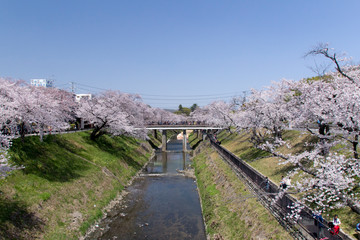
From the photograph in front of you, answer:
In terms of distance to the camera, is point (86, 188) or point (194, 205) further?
point (194, 205)

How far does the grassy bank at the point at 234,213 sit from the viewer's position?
13.8 m

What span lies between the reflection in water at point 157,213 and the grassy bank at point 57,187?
1.49 metres

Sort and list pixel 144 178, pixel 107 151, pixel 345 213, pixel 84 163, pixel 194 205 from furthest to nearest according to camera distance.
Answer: pixel 107 151, pixel 144 178, pixel 84 163, pixel 194 205, pixel 345 213

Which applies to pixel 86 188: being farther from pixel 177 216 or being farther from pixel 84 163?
pixel 177 216

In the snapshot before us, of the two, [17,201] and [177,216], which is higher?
[17,201]

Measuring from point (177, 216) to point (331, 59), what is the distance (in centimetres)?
1611

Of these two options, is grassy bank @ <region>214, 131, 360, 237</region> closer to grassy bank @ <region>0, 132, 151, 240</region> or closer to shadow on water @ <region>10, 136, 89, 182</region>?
grassy bank @ <region>0, 132, 151, 240</region>

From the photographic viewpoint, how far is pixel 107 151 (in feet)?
120

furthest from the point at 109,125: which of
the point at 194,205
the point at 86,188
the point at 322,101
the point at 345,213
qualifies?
the point at 345,213

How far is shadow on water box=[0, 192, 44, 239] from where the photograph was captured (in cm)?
1343

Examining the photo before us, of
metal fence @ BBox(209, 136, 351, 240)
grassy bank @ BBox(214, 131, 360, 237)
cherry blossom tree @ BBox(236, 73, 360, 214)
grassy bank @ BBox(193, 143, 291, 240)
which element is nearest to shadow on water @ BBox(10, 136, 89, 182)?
grassy bank @ BBox(193, 143, 291, 240)

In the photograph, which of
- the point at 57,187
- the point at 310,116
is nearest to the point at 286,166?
the point at 310,116

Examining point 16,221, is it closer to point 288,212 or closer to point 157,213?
point 157,213

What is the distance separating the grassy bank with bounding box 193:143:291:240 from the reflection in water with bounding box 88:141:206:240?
1290 mm
